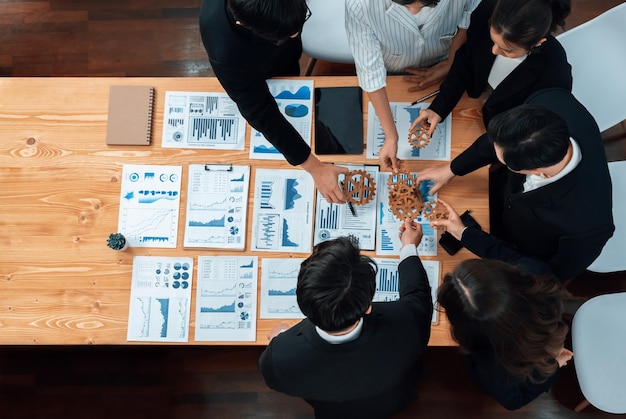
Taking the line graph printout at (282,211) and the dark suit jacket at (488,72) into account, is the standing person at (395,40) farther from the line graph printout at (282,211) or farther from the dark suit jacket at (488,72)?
the line graph printout at (282,211)

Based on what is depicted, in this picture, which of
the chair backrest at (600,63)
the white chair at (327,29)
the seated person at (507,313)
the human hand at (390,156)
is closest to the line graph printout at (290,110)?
the human hand at (390,156)

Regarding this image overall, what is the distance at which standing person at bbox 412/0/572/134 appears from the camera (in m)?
1.65

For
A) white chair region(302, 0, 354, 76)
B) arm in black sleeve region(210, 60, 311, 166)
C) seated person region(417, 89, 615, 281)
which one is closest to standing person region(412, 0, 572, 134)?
seated person region(417, 89, 615, 281)

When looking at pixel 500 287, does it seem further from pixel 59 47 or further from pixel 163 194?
pixel 59 47

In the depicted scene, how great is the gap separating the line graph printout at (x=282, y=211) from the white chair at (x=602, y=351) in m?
1.30

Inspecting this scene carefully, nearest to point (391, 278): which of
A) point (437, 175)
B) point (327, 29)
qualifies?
point (437, 175)

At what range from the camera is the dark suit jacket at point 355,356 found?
1.63 meters

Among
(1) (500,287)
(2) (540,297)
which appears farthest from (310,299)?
(2) (540,297)

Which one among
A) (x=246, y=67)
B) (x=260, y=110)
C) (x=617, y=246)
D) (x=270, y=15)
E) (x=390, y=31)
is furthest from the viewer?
(x=617, y=246)

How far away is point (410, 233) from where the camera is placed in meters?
2.00

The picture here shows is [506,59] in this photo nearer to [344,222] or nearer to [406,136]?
[406,136]

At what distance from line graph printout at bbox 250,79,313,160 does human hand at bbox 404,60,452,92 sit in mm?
444

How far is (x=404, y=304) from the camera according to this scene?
175 centimetres

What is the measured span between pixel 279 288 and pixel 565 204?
1110 millimetres
